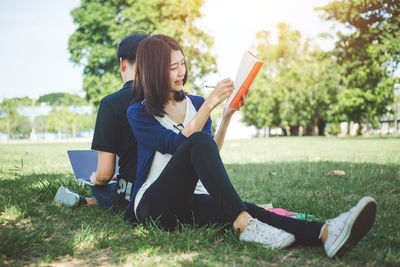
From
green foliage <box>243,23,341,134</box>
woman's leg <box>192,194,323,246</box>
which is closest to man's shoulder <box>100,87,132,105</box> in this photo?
woman's leg <box>192,194,323,246</box>

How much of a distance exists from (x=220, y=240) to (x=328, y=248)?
0.67 meters

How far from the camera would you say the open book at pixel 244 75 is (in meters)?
2.12

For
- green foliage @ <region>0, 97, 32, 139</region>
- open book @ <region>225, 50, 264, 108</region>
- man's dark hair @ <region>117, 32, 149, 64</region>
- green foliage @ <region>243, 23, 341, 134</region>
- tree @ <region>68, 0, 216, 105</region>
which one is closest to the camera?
open book @ <region>225, 50, 264, 108</region>

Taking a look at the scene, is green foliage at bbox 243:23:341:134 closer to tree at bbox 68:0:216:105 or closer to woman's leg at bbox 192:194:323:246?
tree at bbox 68:0:216:105

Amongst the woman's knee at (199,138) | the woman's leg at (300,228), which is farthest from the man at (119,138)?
the woman's leg at (300,228)

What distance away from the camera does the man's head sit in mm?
2695

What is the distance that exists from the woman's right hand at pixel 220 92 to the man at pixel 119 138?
758 mm

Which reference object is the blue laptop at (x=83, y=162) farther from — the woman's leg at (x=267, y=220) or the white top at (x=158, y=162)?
the woman's leg at (x=267, y=220)

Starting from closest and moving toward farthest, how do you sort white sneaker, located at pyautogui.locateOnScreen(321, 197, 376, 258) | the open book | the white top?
white sneaker, located at pyautogui.locateOnScreen(321, 197, 376, 258) → the open book → the white top

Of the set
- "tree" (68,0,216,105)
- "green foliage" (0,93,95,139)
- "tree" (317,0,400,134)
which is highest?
"tree" (68,0,216,105)

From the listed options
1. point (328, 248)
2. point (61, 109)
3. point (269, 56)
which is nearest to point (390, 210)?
point (328, 248)

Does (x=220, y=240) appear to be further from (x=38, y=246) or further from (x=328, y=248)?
(x=38, y=246)

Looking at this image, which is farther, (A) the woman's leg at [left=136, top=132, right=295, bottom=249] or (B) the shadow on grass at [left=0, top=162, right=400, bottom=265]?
(A) the woman's leg at [left=136, top=132, right=295, bottom=249]

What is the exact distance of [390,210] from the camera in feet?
9.77
